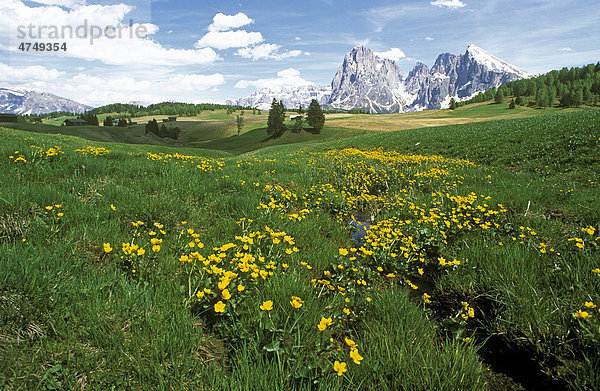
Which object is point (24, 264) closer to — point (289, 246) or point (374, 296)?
point (289, 246)

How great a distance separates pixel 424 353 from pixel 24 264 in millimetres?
3690

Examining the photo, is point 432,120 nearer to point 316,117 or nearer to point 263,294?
point 316,117

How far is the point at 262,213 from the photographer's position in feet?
17.1

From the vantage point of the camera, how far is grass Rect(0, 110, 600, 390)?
200 centimetres

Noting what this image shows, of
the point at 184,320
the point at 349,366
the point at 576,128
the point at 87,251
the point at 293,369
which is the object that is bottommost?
the point at 349,366

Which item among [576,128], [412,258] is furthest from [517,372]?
[576,128]

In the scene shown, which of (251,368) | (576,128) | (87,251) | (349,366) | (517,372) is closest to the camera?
(251,368)

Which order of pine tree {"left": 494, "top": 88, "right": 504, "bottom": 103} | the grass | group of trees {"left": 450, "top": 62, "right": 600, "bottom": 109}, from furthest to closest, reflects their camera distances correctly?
1. pine tree {"left": 494, "top": 88, "right": 504, "bottom": 103}
2. group of trees {"left": 450, "top": 62, "right": 600, "bottom": 109}
3. the grass

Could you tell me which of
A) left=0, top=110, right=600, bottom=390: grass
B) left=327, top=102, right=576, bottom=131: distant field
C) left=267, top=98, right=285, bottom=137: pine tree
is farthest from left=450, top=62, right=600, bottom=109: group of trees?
left=0, top=110, right=600, bottom=390: grass

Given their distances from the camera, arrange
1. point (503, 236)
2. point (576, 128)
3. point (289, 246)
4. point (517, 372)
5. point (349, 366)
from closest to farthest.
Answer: point (349, 366) → point (517, 372) → point (289, 246) → point (503, 236) → point (576, 128)

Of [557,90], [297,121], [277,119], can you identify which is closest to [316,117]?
[297,121]

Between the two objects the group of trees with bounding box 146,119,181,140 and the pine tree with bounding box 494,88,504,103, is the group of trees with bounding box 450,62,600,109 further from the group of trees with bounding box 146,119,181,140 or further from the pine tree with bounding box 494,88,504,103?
the group of trees with bounding box 146,119,181,140

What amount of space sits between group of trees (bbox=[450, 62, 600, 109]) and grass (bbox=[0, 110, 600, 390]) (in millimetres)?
154337

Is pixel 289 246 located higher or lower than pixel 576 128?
lower
